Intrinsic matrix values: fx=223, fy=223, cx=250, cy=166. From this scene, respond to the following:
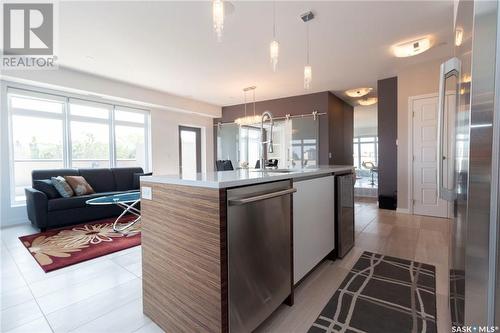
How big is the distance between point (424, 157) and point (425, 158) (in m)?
0.02

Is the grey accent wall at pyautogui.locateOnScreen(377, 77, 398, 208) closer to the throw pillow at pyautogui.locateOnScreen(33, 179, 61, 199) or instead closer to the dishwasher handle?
the dishwasher handle

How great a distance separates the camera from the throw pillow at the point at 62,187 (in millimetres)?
3592

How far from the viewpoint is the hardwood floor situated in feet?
4.69

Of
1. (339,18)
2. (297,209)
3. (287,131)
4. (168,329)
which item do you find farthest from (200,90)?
(168,329)

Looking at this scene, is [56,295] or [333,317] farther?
[56,295]

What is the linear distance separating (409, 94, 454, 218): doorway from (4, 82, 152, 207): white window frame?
595 cm

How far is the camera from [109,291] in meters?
1.79

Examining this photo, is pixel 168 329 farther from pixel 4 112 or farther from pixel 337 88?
pixel 337 88

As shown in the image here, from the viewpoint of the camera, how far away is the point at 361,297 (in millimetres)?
1666

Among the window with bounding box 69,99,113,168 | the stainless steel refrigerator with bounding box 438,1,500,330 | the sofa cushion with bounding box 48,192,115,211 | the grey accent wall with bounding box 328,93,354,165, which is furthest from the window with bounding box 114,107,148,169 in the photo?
the stainless steel refrigerator with bounding box 438,1,500,330

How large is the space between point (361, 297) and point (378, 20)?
9.90 feet

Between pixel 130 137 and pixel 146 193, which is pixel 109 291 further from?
pixel 130 137

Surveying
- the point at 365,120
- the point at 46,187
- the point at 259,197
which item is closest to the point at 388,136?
the point at 259,197

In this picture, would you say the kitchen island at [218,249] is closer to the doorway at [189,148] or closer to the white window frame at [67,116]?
the white window frame at [67,116]
